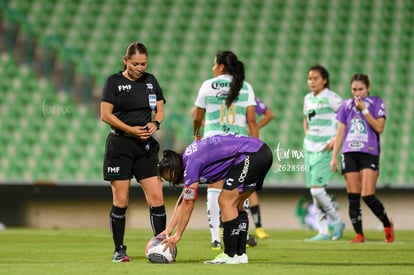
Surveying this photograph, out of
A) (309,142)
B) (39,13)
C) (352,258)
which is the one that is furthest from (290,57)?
(352,258)

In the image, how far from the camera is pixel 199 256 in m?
8.95

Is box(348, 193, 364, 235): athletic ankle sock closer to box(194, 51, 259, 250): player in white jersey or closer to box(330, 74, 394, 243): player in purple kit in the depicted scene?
box(330, 74, 394, 243): player in purple kit

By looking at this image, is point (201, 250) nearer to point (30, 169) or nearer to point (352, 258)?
point (352, 258)

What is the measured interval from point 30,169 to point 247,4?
6.49 m

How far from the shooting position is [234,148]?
766 centimetres

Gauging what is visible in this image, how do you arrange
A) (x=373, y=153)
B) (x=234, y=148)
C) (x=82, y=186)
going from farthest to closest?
(x=82, y=186) → (x=373, y=153) → (x=234, y=148)

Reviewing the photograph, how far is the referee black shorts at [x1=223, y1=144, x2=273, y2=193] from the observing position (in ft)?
25.0

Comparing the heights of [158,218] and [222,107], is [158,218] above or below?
below

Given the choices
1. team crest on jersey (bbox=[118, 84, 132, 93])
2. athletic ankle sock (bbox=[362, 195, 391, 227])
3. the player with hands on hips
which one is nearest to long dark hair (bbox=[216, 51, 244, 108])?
the player with hands on hips

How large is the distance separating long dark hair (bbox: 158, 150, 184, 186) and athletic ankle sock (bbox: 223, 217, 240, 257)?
1.89 ft

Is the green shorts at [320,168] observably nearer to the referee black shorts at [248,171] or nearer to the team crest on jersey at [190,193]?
the referee black shorts at [248,171]

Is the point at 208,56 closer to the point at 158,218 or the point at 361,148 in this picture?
the point at 361,148

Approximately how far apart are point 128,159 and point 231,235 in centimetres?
131

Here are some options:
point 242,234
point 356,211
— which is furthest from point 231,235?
point 356,211
